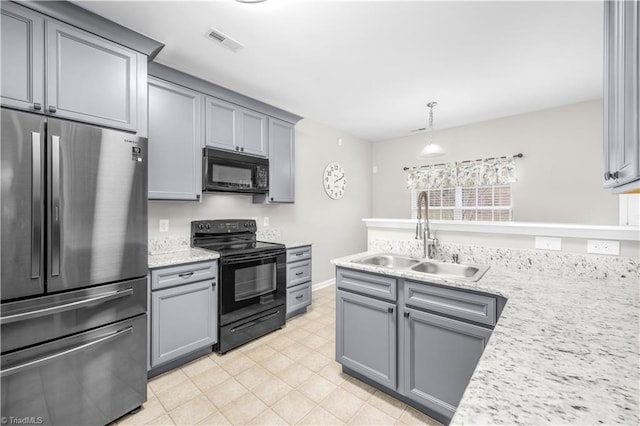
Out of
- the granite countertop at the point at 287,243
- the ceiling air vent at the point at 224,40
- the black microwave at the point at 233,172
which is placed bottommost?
the granite countertop at the point at 287,243

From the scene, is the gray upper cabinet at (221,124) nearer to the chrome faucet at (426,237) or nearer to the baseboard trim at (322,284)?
the chrome faucet at (426,237)

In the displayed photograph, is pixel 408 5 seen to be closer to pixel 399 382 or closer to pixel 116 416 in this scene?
pixel 399 382

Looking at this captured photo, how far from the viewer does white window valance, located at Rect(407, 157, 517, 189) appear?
405 cm

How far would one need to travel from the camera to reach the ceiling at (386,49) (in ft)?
6.00

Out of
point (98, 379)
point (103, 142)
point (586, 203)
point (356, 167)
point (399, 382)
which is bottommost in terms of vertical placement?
point (399, 382)

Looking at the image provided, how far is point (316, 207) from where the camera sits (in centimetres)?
431

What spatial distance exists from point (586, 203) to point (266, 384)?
433 cm

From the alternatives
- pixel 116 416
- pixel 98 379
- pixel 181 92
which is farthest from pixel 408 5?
pixel 116 416

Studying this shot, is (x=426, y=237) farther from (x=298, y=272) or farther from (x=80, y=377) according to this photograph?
(x=80, y=377)

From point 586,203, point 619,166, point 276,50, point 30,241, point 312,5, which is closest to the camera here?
point 619,166

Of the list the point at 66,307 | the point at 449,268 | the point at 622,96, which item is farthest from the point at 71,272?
the point at 622,96

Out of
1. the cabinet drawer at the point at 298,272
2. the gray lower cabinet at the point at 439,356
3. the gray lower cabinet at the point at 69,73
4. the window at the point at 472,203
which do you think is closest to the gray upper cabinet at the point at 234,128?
the gray lower cabinet at the point at 69,73

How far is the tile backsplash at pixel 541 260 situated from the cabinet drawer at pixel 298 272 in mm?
1422

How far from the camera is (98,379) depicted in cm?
162
